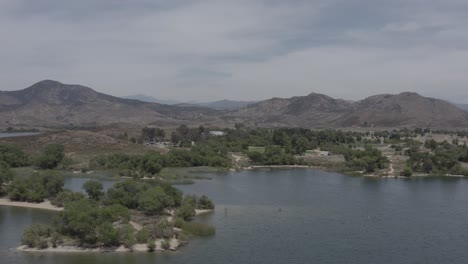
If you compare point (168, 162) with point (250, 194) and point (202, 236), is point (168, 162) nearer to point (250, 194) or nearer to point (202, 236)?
point (250, 194)

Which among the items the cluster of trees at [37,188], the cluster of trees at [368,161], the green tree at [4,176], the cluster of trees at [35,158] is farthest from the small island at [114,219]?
the cluster of trees at [368,161]

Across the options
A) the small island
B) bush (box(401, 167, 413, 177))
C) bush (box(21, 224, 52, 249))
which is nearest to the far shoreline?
the small island

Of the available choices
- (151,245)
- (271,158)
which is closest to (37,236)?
(151,245)

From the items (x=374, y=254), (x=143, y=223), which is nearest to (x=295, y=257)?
(x=374, y=254)

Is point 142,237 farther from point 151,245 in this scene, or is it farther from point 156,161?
point 156,161

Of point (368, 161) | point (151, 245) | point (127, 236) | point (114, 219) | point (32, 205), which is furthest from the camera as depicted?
point (368, 161)

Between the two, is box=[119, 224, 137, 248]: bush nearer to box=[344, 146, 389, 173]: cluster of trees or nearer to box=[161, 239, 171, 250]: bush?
box=[161, 239, 171, 250]: bush

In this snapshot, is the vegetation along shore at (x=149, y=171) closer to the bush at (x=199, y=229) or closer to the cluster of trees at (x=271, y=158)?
the bush at (x=199, y=229)
